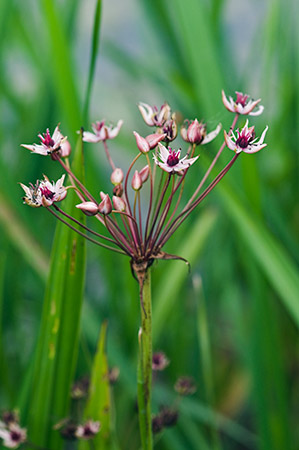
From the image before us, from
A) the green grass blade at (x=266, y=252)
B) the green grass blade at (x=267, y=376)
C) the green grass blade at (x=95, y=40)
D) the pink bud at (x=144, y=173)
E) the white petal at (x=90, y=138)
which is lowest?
the green grass blade at (x=267, y=376)

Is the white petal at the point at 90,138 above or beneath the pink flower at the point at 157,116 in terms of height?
above

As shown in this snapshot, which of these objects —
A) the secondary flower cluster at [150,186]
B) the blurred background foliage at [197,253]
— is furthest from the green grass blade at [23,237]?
the secondary flower cluster at [150,186]

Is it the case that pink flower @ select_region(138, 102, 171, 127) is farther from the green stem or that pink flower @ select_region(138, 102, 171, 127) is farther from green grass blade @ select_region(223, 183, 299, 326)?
green grass blade @ select_region(223, 183, 299, 326)

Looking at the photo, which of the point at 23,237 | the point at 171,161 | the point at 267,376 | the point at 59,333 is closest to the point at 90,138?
the point at 171,161

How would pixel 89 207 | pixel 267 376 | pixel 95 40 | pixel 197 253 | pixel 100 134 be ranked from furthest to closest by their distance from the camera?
pixel 197 253 < pixel 267 376 < pixel 95 40 < pixel 100 134 < pixel 89 207

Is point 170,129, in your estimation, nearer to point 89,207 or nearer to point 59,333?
point 89,207

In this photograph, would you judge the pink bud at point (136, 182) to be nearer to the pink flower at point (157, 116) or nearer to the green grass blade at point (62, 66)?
the pink flower at point (157, 116)

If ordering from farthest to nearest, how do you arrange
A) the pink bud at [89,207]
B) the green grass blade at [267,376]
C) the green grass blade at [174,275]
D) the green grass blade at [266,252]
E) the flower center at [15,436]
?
the green grass blade at [174,275], the green grass blade at [267,376], the green grass blade at [266,252], the flower center at [15,436], the pink bud at [89,207]

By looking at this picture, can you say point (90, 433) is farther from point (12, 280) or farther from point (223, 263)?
point (223, 263)
